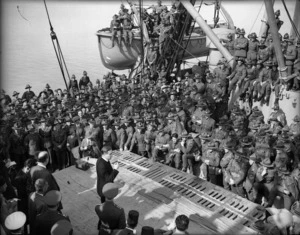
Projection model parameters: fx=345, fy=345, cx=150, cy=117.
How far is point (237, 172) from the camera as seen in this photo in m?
6.84

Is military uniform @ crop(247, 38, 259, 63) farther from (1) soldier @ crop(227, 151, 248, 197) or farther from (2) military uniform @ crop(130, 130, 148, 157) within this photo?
(1) soldier @ crop(227, 151, 248, 197)

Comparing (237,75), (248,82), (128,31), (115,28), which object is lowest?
(248,82)

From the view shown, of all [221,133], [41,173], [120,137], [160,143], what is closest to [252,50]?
[221,133]

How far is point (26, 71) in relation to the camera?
25625 mm

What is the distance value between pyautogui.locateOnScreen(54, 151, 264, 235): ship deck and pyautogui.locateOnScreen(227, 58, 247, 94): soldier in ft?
A: 16.3

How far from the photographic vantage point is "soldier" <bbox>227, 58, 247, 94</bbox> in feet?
36.1

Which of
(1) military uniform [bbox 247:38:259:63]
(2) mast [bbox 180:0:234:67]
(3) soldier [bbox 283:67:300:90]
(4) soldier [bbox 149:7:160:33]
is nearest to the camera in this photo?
(3) soldier [bbox 283:67:300:90]

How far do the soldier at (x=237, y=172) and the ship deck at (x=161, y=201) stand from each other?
1.99 ft

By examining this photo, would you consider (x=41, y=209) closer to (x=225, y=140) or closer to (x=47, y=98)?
(x=225, y=140)

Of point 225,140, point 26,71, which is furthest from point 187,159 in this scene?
point 26,71

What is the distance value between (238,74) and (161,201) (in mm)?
6382

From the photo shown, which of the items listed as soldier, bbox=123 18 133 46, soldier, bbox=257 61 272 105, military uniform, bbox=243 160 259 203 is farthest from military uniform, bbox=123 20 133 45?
military uniform, bbox=243 160 259 203

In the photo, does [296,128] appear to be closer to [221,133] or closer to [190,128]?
[221,133]

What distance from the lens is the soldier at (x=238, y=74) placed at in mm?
11012
